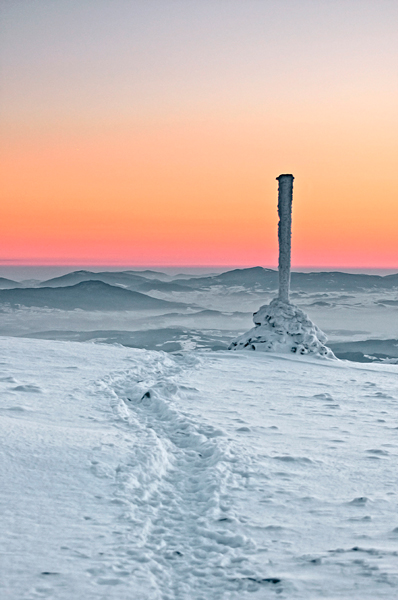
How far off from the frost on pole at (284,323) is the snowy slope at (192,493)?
412 centimetres

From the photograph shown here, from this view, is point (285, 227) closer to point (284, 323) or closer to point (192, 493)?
point (284, 323)

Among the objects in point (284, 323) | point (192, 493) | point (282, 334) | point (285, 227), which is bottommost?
point (192, 493)

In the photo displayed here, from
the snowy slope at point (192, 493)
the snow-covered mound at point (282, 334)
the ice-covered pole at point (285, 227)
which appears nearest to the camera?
the snowy slope at point (192, 493)

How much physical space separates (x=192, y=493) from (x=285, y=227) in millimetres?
9601

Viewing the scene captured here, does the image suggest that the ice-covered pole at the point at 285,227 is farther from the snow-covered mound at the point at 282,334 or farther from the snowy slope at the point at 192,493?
the snowy slope at the point at 192,493

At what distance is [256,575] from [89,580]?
3.07 feet

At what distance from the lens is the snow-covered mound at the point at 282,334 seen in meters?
11.8

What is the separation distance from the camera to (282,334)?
1201 centimetres

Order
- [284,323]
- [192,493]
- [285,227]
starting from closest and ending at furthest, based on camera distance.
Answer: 1. [192,493]
2. [284,323]
3. [285,227]

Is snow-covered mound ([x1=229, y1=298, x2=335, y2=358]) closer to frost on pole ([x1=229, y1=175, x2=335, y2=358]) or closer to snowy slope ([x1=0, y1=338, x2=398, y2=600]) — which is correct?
frost on pole ([x1=229, y1=175, x2=335, y2=358])

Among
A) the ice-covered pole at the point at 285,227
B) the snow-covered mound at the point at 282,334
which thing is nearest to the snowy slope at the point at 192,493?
the snow-covered mound at the point at 282,334

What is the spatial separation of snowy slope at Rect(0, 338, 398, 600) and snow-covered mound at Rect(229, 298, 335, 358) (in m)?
4.08

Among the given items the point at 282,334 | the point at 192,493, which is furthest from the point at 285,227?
the point at 192,493

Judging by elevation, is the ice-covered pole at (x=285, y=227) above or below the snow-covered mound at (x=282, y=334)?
above
